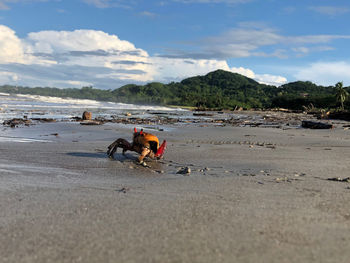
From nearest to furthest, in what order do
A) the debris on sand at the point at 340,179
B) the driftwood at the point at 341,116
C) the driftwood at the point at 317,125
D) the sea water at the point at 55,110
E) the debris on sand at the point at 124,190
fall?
the debris on sand at the point at 124,190 → the debris on sand at the point at 340,179 → the driftwood at the point at 317,125 → the sea water at the point at 55,110 → the driftwood at the point at 341,116

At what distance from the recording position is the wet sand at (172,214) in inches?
82.3

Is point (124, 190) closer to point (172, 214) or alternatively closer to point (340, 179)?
point (172, 214)

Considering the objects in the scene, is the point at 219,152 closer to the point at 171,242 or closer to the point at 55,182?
the point at 55,182

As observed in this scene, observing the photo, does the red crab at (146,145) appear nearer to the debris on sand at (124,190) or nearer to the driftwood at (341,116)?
the debris on sand at (124,190)

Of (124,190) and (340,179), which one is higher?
(340,179)

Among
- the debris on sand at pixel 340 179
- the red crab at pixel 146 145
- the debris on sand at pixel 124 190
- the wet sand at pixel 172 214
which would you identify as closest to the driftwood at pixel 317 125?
the wet sand at pixel 172 214

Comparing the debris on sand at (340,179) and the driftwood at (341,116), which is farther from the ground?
the driftwood at (341,116)

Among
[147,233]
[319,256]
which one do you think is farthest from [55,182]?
[319,256]

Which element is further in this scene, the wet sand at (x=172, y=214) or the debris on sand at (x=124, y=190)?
the debris on sand at (x=124, y=190)

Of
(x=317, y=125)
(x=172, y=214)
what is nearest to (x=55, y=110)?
(x=317, y=125)

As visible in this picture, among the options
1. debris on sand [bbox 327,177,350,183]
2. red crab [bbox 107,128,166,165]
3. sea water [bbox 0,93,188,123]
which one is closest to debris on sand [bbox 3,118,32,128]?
sea water [bbox 0,93,188,123]

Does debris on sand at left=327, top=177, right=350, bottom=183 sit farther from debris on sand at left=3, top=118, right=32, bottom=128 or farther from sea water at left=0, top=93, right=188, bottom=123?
sea water at left=0, top=93, right=188, bottom=123

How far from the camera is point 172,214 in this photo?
2869mm

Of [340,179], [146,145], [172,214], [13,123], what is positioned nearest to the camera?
[172,214]
